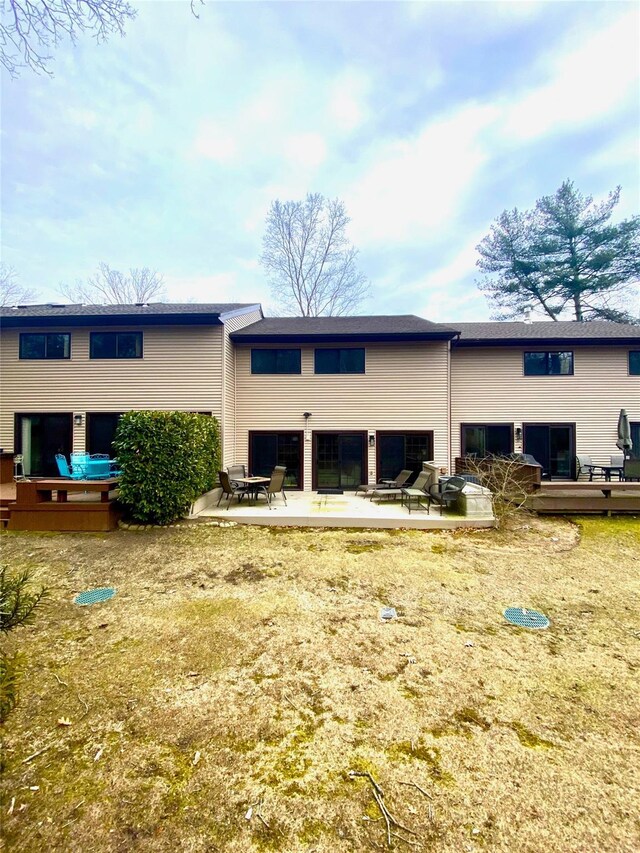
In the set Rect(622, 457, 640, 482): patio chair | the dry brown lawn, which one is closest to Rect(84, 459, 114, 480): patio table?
the dry brown lawn

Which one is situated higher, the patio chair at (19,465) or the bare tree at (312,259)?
the bare tree at (312,259)

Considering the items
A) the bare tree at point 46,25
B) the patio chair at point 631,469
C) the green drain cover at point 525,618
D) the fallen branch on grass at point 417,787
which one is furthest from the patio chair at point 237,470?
the patio chair at point 631,469

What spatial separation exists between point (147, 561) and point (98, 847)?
4060 millimetres

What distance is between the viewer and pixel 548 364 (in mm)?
11781

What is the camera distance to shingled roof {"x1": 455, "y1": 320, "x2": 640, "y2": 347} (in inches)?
447

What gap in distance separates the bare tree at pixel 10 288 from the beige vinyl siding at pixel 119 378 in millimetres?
17102

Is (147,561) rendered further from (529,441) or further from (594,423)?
(594,423)

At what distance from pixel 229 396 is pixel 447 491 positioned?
22.3 feet

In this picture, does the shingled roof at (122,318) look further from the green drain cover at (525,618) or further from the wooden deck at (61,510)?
the green drain cover at (525,618)

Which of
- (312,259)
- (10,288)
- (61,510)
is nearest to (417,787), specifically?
(61,510)

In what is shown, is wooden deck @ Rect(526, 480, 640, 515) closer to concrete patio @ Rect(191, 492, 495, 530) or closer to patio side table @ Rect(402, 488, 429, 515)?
concrete patio @ Rect(191, 492, 495, 530)

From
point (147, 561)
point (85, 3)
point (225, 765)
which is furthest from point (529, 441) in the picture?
point (85, 3)

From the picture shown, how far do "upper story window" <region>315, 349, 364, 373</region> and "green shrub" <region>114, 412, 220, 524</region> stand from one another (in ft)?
17.2

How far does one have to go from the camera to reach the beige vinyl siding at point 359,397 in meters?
11.1
